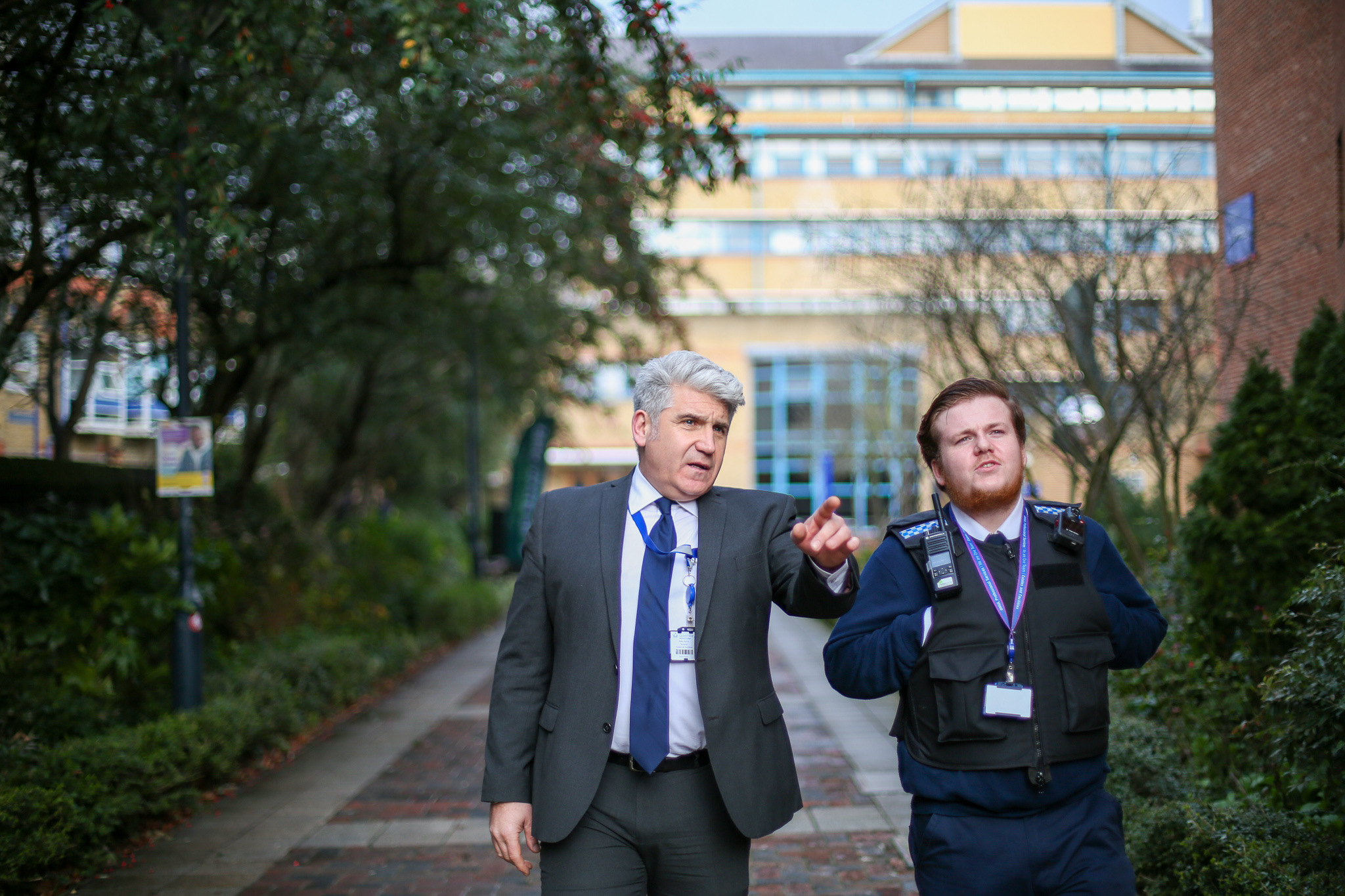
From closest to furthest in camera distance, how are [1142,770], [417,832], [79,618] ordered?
[1142,770] → [417,832] → [79,618]

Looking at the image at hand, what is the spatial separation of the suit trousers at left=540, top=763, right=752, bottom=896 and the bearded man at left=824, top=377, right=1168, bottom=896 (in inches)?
17.5

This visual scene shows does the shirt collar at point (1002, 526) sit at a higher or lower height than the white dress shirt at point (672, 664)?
higher

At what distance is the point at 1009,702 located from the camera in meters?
2.40

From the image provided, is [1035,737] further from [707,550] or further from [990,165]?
[990,165]

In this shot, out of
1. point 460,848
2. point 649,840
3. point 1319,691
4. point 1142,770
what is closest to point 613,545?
point 649,840

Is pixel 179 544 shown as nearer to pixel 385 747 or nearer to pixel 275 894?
pixel 385 747

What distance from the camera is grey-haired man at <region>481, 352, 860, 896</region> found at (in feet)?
8.56

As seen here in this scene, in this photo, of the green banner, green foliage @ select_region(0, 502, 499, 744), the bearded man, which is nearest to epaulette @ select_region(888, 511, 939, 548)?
the bearded man

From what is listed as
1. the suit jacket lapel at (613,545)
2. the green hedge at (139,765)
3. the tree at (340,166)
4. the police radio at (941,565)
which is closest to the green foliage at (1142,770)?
the police radio at (941,565)

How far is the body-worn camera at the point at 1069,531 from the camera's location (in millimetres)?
2521

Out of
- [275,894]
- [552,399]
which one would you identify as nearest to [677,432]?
[275,894]

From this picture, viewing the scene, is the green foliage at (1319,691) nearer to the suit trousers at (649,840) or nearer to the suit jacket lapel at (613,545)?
the suit trousers at (649,840)

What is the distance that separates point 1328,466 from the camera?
4.26 m

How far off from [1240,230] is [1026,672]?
5966 mm
